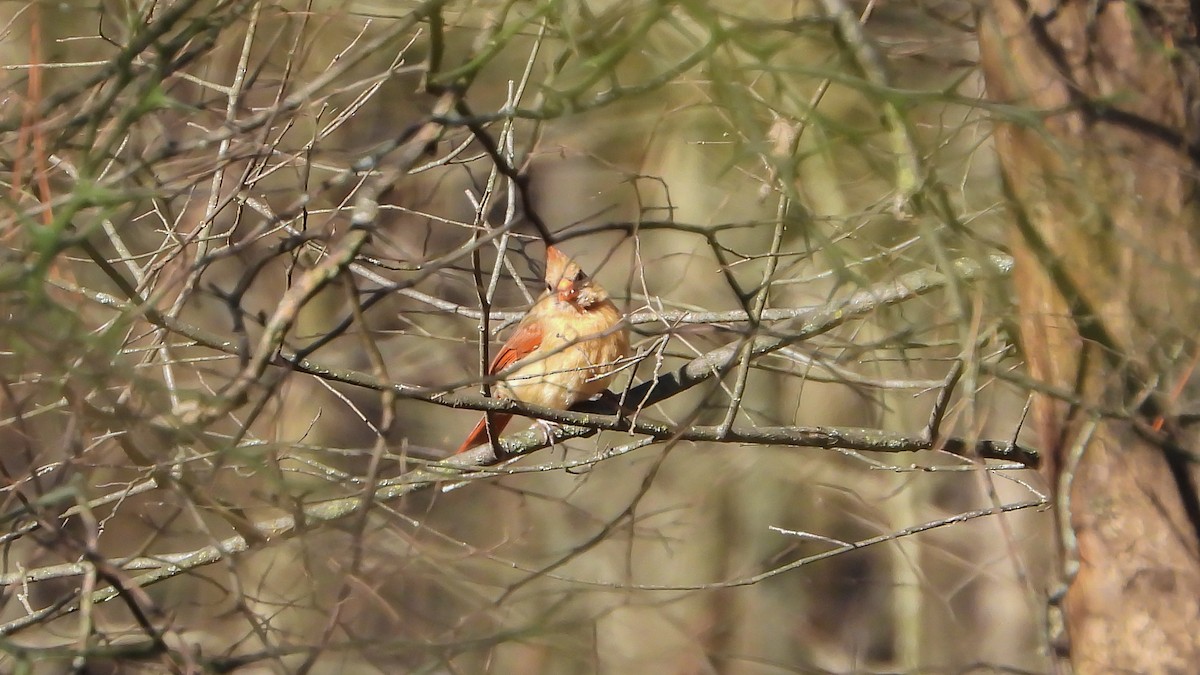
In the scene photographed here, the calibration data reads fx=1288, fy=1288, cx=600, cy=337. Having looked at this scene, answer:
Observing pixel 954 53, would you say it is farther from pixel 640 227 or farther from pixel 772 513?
pixel 772 513

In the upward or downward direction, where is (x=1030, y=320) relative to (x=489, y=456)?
upward

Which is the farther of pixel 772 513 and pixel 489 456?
pixel 772 513

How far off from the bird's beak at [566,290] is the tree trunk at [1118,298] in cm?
249

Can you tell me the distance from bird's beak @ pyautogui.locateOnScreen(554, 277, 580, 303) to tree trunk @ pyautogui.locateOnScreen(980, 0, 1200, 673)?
2.49m

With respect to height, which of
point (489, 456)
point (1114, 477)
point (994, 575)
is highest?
point (1114, 477)

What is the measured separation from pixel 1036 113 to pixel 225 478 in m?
2.55

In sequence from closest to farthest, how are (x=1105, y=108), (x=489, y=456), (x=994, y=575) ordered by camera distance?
(x=1105, y=108) → (x=994, y=575) → (x=489, y=456)

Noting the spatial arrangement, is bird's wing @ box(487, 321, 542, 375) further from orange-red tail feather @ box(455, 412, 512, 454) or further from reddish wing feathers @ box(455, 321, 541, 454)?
orange-red tail feather @ box(455, 412, 512, 454)

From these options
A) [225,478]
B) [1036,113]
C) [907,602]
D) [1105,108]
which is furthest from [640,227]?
[907,602]

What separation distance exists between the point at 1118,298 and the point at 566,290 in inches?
106

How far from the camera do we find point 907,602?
9891 millimetres

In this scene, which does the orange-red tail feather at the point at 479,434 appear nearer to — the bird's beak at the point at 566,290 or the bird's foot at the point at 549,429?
the bird's beak at the point at 566,290

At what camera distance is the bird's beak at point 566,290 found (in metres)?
5.25

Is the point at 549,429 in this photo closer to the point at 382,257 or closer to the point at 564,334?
the point at 564,334
